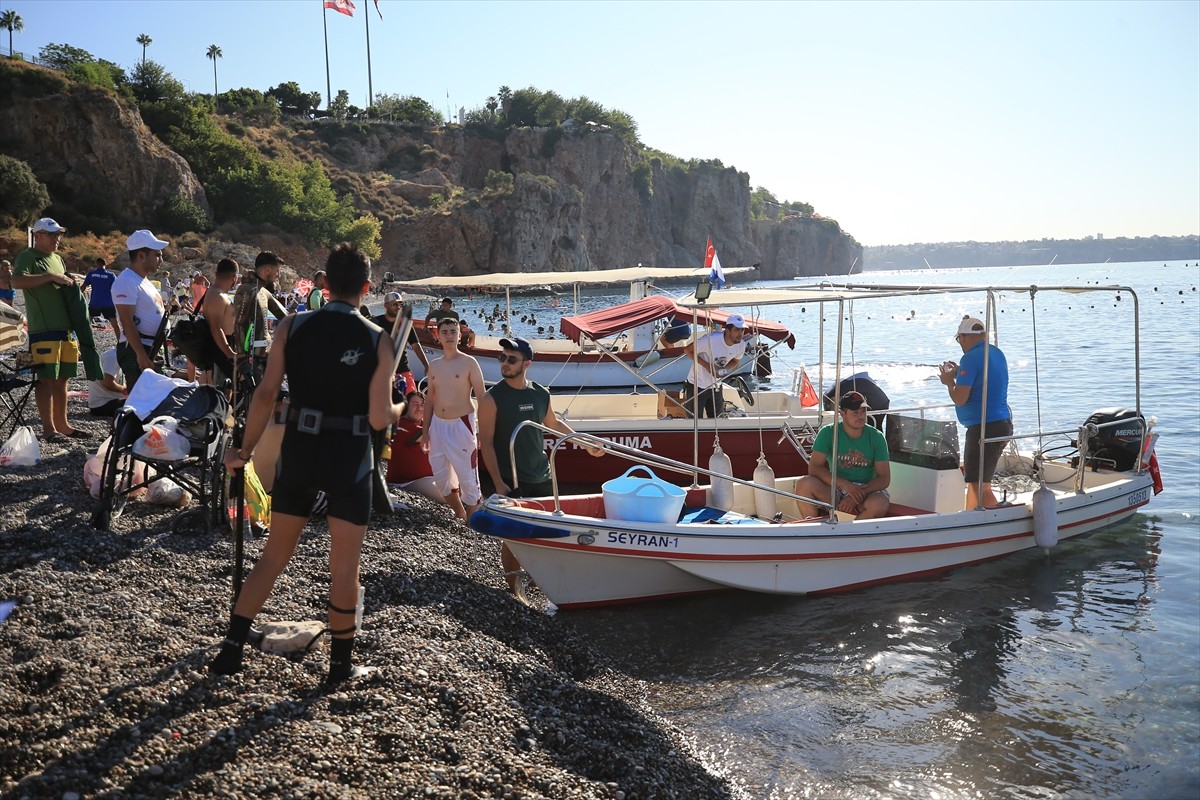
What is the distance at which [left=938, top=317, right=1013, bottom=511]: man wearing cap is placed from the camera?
29.5 feet

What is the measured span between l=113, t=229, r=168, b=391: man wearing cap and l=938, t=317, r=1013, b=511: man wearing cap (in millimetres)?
7669

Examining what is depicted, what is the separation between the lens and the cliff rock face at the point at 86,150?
2452 inches

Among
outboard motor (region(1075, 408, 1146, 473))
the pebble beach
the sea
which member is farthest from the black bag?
outboard motor (region(1075, 408, 1146, 473))

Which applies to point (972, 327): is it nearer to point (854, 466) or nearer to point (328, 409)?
point (854, 466)

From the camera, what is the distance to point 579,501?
27.6 feet

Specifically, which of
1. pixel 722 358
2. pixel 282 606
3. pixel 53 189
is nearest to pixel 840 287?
pixel 722 358

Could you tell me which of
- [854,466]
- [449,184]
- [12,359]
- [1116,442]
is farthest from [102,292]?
[449,184]

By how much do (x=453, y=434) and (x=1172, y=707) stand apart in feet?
20.9

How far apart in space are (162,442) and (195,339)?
1040mm

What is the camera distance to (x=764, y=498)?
31.3 ft

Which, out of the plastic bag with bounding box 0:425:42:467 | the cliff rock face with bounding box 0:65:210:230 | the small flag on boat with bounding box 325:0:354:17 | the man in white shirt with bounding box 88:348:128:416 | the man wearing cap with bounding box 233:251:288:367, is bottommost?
the plastic bag with bounding box 0:425:42:467

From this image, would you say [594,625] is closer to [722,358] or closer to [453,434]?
[453,434]

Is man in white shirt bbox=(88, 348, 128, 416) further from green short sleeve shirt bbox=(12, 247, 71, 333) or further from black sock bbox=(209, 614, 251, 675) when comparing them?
black sock bbox=(209, 614, 251, 675)

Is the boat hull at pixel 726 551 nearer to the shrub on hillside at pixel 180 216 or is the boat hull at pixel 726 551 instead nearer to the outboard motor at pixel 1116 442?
the outboard motor at pixel 1116 442
